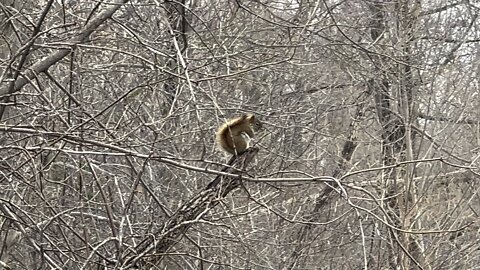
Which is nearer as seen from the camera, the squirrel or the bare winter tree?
the squirrel

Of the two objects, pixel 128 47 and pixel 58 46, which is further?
pixel 128 47

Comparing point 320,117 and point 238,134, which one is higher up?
point 238,134

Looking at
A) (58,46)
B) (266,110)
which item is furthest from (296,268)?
(58,46)

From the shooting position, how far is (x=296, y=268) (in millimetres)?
6922

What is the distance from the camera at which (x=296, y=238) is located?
7453 millimetres

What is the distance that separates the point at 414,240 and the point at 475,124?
1.72m

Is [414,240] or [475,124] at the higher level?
[475,124]

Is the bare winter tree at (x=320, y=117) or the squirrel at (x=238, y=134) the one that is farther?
the bare winter tree at (x=320, y=117)

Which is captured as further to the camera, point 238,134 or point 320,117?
point 320,117

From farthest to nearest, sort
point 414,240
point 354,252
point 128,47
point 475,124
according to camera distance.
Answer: point 354,252
point 475,124
point 414,240
point 128,47

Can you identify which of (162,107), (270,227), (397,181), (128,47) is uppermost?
(128,47)

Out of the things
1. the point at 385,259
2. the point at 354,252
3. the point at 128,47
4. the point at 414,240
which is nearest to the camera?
the point at 128,47

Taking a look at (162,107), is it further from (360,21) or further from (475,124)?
(475,124)

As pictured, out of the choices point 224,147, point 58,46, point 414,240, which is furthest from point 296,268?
point 58,46
